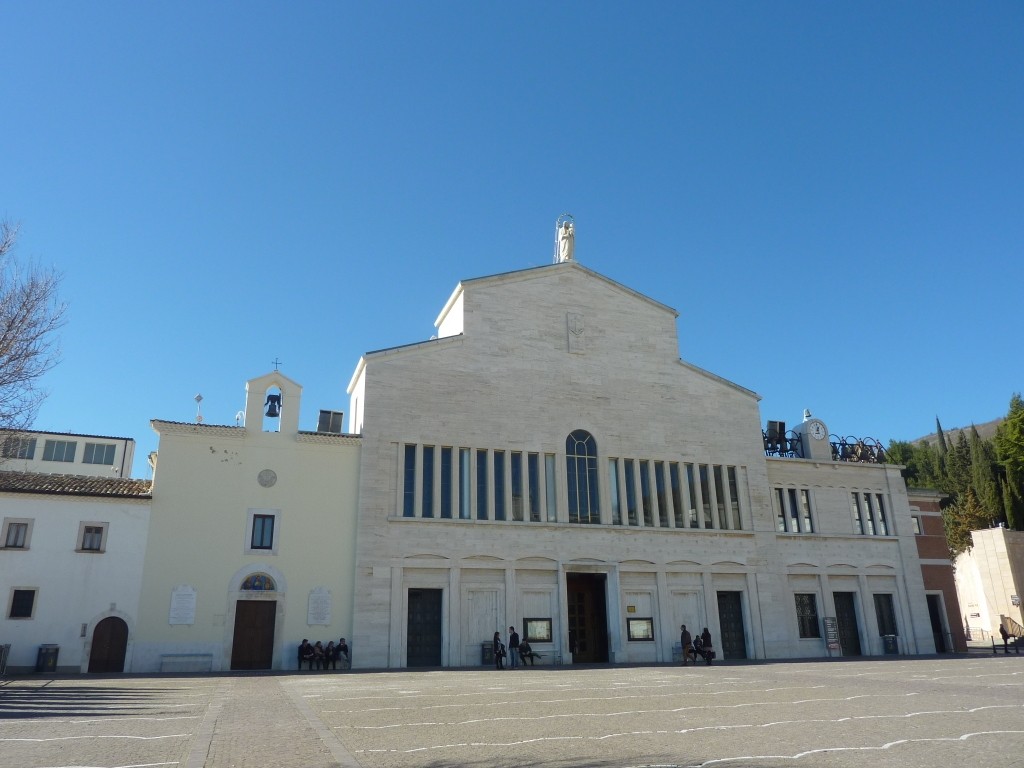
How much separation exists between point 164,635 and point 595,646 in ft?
57.7

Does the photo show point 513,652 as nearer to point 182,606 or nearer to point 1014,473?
point 182,606

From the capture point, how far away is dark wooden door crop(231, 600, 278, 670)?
1099 inches

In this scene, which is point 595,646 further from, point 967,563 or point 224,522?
point 967,563

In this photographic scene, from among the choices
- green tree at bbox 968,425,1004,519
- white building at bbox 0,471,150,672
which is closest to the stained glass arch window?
white building at bbox 0,471,150,672

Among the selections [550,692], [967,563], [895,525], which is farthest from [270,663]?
[967,563]

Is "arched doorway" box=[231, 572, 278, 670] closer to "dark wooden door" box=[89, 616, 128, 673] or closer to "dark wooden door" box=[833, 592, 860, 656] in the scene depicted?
"dark wooden door" box=[89, 616, 128, 673]

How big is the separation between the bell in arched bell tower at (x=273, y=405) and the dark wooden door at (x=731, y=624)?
21.8 meters

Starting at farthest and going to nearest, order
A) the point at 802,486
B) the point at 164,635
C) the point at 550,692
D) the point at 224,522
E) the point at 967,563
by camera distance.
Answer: the point at 967,563 → the point at 802,486 → the point at 224,522 → the point at 164,635 → the point at 550,692

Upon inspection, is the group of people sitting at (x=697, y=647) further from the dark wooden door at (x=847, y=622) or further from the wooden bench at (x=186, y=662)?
the wooden bench at (x=186, y=662)

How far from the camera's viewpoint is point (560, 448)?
34.2 meters

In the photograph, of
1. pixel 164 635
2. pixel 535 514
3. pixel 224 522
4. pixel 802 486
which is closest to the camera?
pixel 164 635

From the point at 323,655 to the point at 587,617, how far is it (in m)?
11.8

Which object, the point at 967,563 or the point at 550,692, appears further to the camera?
the point at 967,563

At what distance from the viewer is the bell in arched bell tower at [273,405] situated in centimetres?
3106
